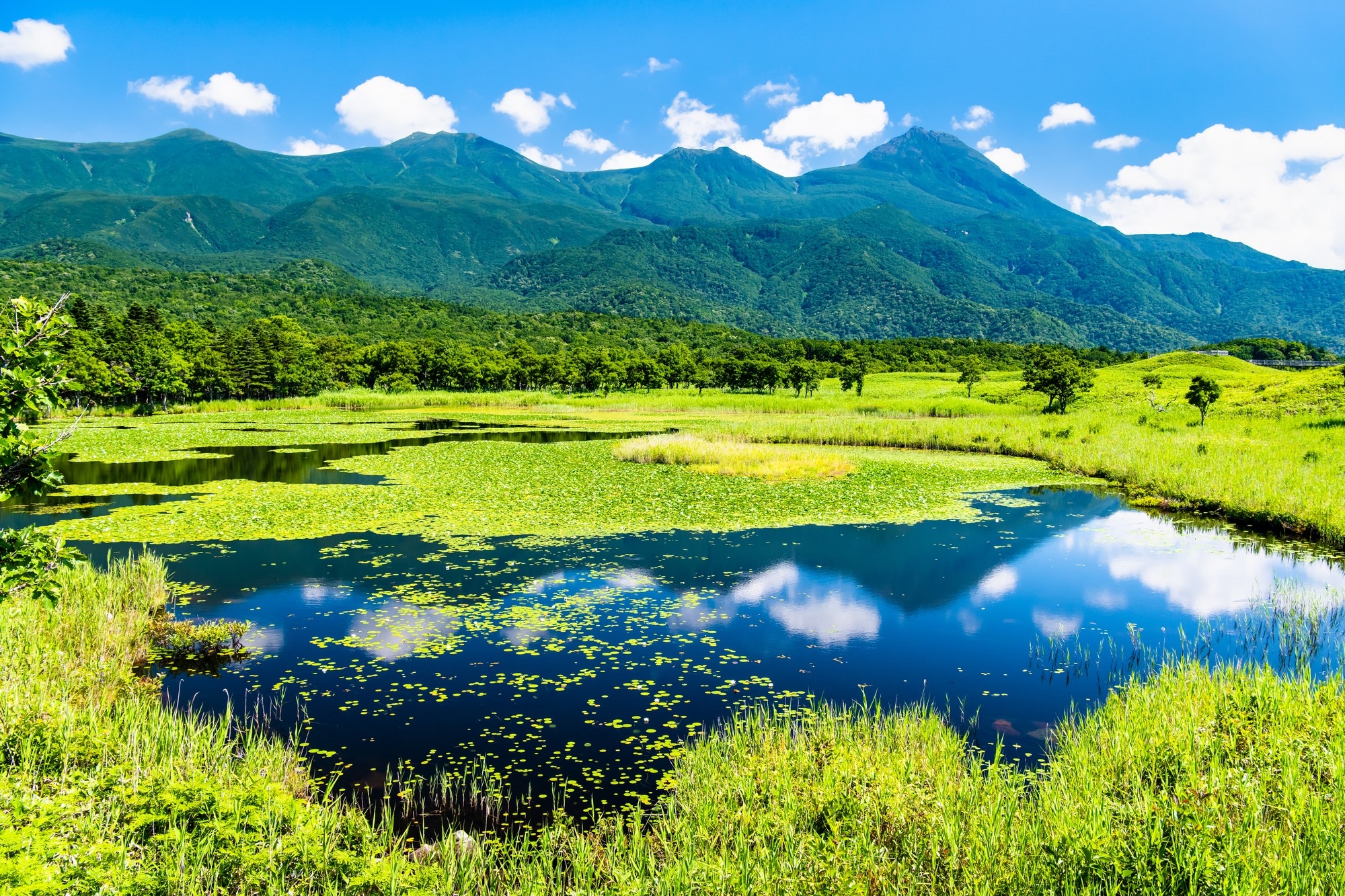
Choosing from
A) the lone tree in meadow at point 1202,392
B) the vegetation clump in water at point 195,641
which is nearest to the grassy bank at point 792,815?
the vegetation clump in water at point 195,641

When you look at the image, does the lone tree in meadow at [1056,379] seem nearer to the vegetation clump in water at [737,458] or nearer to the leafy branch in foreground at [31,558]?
the vegetation clump in water at [737,458]

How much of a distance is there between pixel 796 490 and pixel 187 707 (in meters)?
23.6

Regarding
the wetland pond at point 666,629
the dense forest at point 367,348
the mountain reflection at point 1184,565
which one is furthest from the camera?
the dense forest at point 367,348

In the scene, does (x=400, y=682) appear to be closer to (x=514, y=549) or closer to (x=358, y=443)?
(x=514, y=549)

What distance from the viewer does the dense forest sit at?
3302 inches

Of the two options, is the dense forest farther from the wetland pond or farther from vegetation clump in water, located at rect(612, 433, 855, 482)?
the wetland pond

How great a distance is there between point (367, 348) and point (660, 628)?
386 ft

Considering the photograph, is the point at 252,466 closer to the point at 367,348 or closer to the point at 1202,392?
the point at 1202,392

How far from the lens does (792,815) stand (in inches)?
287

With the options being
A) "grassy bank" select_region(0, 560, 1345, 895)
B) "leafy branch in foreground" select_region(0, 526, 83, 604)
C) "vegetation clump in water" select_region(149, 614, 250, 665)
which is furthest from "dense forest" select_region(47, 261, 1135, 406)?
"grassy bank" select_region(0, 560, 1345, 895)

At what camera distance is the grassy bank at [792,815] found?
609 cm

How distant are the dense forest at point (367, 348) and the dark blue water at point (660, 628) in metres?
59.7

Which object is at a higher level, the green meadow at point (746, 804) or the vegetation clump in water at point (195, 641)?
the green meadow at point (746, 804)

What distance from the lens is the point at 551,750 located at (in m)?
9.91
